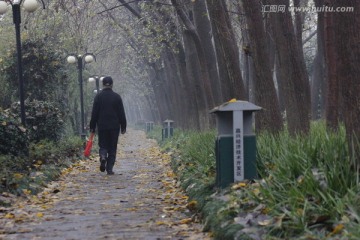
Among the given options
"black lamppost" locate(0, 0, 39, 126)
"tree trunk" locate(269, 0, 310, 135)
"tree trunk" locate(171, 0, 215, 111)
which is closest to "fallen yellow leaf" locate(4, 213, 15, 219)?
"tree trunk" locate(269, 0, 310, 135)

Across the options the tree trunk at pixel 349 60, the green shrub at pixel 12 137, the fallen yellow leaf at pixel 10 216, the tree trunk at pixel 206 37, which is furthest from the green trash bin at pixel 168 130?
the tree trunk at pixel 349 60

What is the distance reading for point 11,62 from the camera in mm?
25875

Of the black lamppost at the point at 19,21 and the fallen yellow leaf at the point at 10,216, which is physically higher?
the black lamppost at the point at 19,21

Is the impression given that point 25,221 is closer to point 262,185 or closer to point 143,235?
point 143,235

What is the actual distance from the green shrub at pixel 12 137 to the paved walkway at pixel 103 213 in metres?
1.72

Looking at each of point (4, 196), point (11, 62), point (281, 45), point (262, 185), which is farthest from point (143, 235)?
point (11, 62)

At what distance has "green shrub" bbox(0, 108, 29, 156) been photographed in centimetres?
1482

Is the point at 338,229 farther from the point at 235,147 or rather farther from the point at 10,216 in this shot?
the point at 10,216

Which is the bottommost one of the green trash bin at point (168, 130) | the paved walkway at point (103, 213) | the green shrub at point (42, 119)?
the paved walkway at point (103, 213)

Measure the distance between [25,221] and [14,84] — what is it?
1823 centimetres

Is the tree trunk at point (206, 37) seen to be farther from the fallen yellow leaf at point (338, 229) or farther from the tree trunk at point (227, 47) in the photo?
the fallen yellow leaf at point (338, 229)

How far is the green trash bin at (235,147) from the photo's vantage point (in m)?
8.98

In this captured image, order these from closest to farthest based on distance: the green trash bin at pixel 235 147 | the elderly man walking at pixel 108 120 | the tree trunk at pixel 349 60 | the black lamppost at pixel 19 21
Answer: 1. the tree trunk at pixel 349 60
2. the green trash bin at pixel 235 147
3. the elderly man walking at pixel 108 120
4. the black lamppost at pixel 19 21

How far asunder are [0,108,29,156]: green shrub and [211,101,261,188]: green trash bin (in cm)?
673
